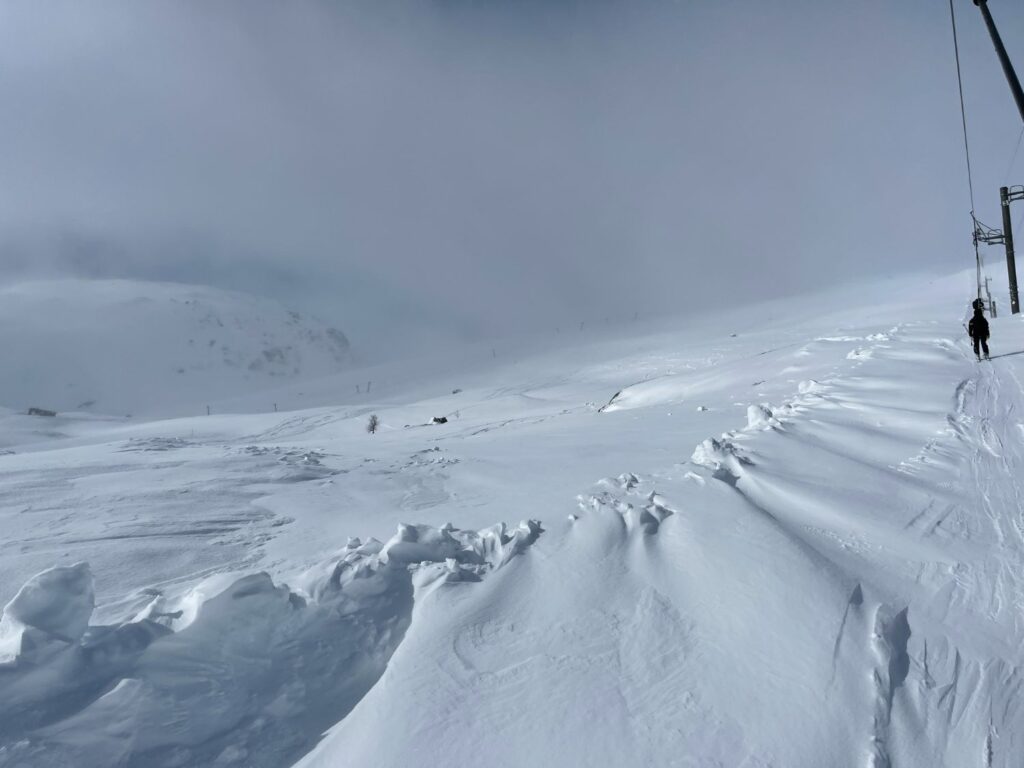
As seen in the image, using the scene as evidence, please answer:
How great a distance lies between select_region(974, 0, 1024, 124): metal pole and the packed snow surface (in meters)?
5.56

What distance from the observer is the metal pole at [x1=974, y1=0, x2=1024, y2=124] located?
8.50 metres

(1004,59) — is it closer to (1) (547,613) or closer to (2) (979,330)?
(2) (979,330)

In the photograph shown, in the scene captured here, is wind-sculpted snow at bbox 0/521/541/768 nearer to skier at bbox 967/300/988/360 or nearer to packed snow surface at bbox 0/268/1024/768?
packed snow surface at bbox 0/268/1024/768

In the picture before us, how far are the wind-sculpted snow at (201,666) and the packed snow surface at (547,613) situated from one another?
0.01m

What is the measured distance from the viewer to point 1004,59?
8.81 metres

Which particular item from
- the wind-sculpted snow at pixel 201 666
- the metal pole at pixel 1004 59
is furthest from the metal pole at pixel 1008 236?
the wind-sculpted snow at pixel 201 666

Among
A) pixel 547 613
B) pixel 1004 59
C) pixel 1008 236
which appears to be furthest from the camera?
pixel 1008 236

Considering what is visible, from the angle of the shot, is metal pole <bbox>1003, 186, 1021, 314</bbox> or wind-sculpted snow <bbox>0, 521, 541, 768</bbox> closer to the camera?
wind-sculpted snow <bbox>0, 521, 541, 768</bbox>

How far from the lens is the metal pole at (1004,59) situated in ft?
27.9

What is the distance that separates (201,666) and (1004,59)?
13.0 metres

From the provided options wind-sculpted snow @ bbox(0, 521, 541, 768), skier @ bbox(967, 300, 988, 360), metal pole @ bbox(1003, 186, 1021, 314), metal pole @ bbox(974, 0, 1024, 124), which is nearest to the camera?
wind-sculpted snow @ bbox(0, 521, 541, 768)

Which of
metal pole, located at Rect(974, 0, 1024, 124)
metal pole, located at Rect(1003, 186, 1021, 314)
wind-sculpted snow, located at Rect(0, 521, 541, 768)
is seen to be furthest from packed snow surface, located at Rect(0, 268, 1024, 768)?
metal pole, located at Rect(1003, 186, 1021, 314)

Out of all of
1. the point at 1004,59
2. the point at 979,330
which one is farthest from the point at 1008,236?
the point at 1004,59

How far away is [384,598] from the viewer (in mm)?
3580
